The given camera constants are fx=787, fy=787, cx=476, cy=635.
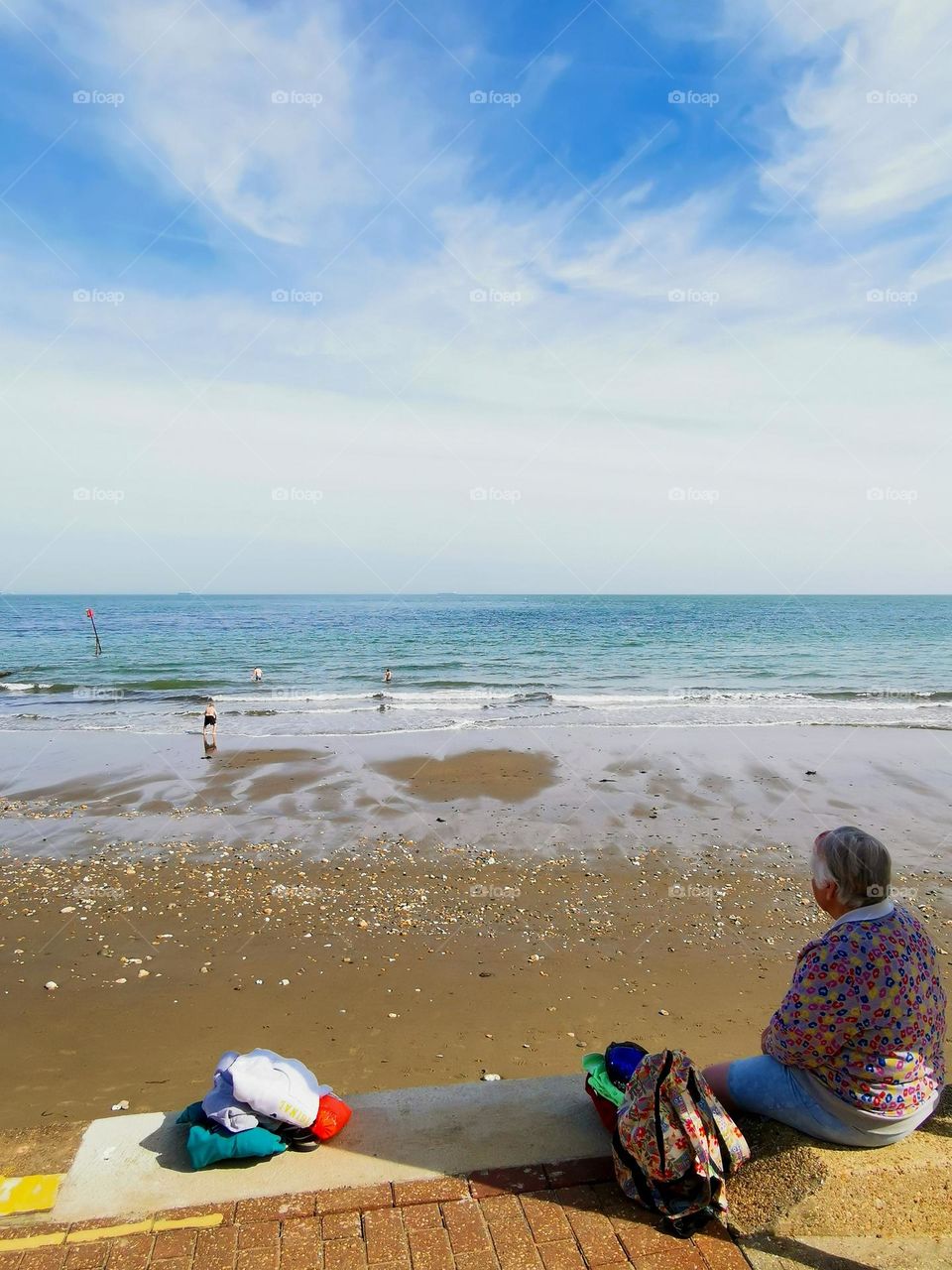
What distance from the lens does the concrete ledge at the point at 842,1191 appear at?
3184mm

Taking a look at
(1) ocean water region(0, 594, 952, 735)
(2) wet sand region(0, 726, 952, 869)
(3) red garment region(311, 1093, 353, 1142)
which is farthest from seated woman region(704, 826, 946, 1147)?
(1) ocean water region(0, 594, 952, 735)

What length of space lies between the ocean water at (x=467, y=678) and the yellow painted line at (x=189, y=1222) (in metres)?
16.4

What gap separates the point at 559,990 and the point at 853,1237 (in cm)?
348

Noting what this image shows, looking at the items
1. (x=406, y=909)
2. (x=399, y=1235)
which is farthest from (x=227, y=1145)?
(x=406, y=909)

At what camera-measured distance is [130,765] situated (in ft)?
50.0

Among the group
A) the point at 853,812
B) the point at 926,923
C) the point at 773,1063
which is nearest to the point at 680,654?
the point at 853,812

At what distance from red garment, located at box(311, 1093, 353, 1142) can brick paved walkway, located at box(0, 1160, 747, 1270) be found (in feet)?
1.05

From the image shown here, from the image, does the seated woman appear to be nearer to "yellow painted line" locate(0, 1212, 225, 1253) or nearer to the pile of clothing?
the pile of clothing

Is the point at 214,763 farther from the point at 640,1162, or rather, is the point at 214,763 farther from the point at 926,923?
the point at 640,1162

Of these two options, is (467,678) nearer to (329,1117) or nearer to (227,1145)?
(329,1117)

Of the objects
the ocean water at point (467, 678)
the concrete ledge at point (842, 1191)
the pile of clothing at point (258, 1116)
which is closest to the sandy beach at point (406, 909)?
the pile of clothing at point (258, 1116)

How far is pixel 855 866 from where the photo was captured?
128 inches

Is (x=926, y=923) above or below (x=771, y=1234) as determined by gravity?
below

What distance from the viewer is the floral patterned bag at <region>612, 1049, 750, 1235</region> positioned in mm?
3236
